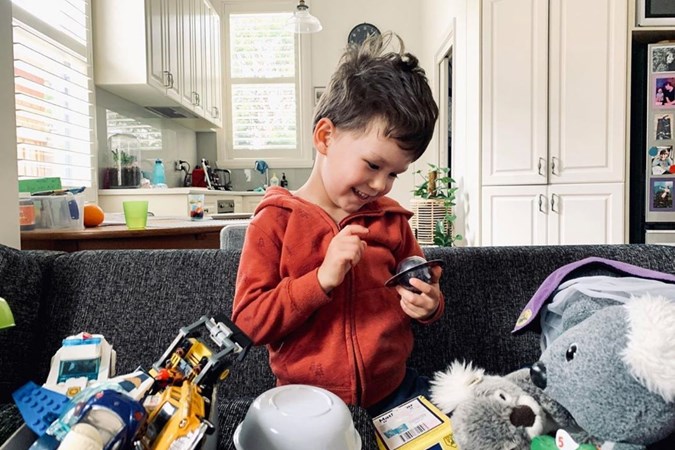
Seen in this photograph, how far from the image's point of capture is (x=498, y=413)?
0.55m

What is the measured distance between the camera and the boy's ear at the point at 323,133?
80cm

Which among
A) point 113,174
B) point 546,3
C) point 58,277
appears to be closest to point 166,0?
point 113,174

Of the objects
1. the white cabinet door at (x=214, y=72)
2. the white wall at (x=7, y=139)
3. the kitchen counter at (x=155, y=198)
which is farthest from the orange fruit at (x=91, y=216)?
the white cabinet door at (x=214, y=72)

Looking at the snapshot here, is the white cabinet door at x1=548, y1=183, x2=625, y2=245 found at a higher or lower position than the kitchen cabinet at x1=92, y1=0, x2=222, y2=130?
lower

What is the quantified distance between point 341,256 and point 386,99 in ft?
0.86

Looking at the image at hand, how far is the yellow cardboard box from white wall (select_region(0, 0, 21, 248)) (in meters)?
0.95

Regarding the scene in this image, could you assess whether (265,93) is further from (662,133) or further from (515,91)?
(662,133)

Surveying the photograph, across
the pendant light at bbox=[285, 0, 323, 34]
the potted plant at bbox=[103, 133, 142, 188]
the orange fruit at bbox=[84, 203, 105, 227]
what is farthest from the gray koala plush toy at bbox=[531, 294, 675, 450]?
the pendant light at bbox=[285, 0, 323, 34]

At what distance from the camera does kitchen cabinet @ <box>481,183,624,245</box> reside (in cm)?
270

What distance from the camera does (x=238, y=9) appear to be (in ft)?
16.3

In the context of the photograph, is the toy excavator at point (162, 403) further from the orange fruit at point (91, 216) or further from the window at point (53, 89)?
the window at point (53, 89)

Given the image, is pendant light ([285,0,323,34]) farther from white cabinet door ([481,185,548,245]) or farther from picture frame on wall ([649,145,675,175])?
picture frame on wall ([649,145,675,175])

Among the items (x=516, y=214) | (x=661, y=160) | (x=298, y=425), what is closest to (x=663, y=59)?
(x=661, y=160)

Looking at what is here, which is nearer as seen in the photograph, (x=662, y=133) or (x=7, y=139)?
(x=7, y=139)
